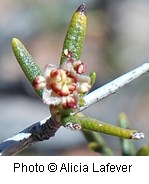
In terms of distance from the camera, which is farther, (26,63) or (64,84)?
(26,63)

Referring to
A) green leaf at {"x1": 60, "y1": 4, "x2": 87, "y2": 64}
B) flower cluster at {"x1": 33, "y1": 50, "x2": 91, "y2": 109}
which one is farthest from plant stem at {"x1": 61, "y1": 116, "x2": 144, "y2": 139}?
green leaf at {"x1": 60, "y1": 4, "x2": 87, "y2": 64}

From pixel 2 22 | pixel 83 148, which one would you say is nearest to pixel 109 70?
pixel 83 148

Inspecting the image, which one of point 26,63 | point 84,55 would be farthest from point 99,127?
point 84,55

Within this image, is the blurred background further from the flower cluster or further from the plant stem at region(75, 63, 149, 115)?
the flower cluster

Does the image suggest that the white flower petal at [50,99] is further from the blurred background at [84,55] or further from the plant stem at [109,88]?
the blurred background at [84,55]

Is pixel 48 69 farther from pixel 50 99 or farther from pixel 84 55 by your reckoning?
pixel 84 55

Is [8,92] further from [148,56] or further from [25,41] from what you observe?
[148,56]

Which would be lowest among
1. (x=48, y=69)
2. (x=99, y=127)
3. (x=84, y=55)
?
(x=99, y=127)

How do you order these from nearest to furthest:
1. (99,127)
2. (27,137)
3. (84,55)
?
(99,127)
(27,137)
(84,55)

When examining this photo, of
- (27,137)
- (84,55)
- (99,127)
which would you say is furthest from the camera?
(84,55)

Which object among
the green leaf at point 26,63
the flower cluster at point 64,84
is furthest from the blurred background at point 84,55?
the flower cluster at point 64,84
